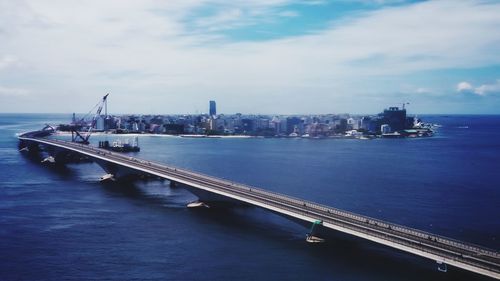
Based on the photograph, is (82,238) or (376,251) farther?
(82,238)

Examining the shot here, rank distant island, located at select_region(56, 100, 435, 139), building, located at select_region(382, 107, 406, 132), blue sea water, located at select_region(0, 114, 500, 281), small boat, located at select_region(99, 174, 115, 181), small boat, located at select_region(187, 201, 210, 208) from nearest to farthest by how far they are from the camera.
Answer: blue sea water, located at select_region(0, 114, 500, 281) → small boat, located at select_region(187, 201, 210, 208) → small boat, located at select_region(99, 174, 115, 181) → distant island, located at select_region(56, 100, 435, 139) → building, located at select_region(382, 107, 406, 132)

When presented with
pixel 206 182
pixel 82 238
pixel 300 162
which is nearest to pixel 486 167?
pixel 300 162

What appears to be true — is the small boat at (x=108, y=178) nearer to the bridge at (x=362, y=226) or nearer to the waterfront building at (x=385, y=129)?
the bridge at (x=362, y=226)

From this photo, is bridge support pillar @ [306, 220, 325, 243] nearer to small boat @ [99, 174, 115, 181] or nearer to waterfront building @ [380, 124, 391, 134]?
small boat @ [99, 174, 115, 181]

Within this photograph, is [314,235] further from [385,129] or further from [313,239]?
[385,129]

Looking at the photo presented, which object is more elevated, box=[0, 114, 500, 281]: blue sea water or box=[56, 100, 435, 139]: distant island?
box=[56, 100, 435, 139]: distant island

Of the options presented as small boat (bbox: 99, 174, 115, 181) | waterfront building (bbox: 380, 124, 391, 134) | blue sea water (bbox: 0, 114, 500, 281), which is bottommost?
blue sea water (bbox: 0, 114, 500, 281)

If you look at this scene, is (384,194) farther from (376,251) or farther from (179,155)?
(179,155)

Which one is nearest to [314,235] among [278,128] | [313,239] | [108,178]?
[313,239]

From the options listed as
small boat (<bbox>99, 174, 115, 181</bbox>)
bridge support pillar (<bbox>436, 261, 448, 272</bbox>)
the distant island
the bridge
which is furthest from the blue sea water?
the distant island
